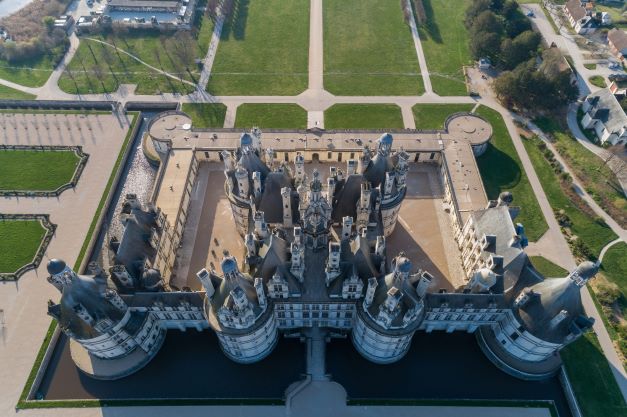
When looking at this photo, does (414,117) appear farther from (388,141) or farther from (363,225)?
(363,225)

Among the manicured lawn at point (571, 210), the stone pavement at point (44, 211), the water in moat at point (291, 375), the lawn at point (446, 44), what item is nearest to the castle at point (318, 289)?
the water in moat at point (291, 375)

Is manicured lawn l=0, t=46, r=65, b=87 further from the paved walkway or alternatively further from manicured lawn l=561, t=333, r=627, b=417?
manicured lawn l=561, t=333, r=627, b=417

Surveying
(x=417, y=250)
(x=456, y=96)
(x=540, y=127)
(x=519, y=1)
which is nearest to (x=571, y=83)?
(x=540, y=127)

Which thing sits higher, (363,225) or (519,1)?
(519,1)

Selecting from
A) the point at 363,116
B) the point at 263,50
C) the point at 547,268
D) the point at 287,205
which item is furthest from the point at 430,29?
the point at 287,205

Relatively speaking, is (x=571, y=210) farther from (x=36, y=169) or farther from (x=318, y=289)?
(x=36, y=169)

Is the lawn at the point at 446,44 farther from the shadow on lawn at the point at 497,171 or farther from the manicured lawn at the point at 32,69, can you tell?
the manicured lawn at the point at 32,69
